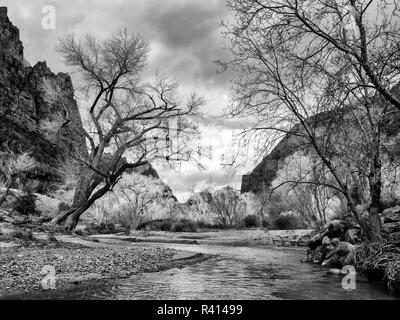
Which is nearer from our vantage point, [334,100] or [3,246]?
[334,100]

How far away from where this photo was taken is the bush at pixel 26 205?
40.9 metres

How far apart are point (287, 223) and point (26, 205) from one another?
3054 cm

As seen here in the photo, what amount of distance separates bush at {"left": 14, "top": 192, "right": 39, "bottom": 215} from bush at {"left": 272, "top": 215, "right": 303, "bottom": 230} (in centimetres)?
2886

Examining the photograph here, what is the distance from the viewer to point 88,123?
26578 millimetres

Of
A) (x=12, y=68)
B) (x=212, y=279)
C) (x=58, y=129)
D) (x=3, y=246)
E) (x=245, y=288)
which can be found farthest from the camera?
(x=12, y=68)

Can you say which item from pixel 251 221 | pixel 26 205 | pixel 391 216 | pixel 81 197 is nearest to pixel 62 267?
pixel 391 216

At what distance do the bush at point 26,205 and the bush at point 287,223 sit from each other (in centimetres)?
2886

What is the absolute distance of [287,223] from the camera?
47750mm

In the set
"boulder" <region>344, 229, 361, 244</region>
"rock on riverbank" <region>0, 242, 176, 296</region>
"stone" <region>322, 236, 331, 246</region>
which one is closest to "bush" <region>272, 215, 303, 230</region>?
"stone" <region>322, 236, 331, 246</region>

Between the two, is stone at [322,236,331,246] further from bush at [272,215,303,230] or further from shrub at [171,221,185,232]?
shrub at [171,221,185,232]

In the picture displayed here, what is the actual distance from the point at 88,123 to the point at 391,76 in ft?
73.2

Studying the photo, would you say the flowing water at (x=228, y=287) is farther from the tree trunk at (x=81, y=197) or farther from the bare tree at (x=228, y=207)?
the bare tree at (x=228, y=207)
